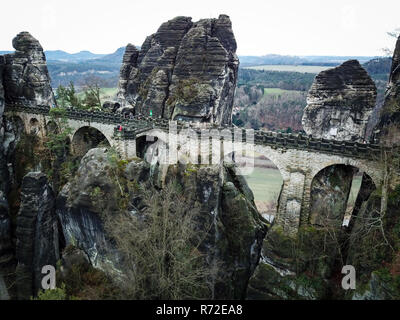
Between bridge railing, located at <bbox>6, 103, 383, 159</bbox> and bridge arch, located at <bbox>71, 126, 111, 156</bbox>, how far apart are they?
182 cm

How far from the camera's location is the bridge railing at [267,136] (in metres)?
19.5

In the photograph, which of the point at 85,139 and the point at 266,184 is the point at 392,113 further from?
the point at 266,184

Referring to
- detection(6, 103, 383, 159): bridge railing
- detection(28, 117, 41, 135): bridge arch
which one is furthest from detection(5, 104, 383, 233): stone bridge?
detection(28, 117, 41, 135): bridge arch

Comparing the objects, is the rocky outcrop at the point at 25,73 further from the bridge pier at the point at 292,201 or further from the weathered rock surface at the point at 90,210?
the bridge pier at the point at 292,201

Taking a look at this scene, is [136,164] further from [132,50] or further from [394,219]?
[132,50]

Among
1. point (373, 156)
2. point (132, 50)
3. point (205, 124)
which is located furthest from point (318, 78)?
point (132, 50)

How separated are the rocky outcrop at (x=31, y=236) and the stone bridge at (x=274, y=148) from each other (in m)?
6.79

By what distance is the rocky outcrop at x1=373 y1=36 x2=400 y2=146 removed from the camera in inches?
721

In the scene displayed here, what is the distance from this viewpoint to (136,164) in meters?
22.9

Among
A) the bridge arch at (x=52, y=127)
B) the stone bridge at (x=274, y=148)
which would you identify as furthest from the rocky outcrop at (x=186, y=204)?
the bridge arch at (x=52, y=127)

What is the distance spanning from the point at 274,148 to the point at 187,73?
1232cm

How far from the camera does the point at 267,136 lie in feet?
72.9
